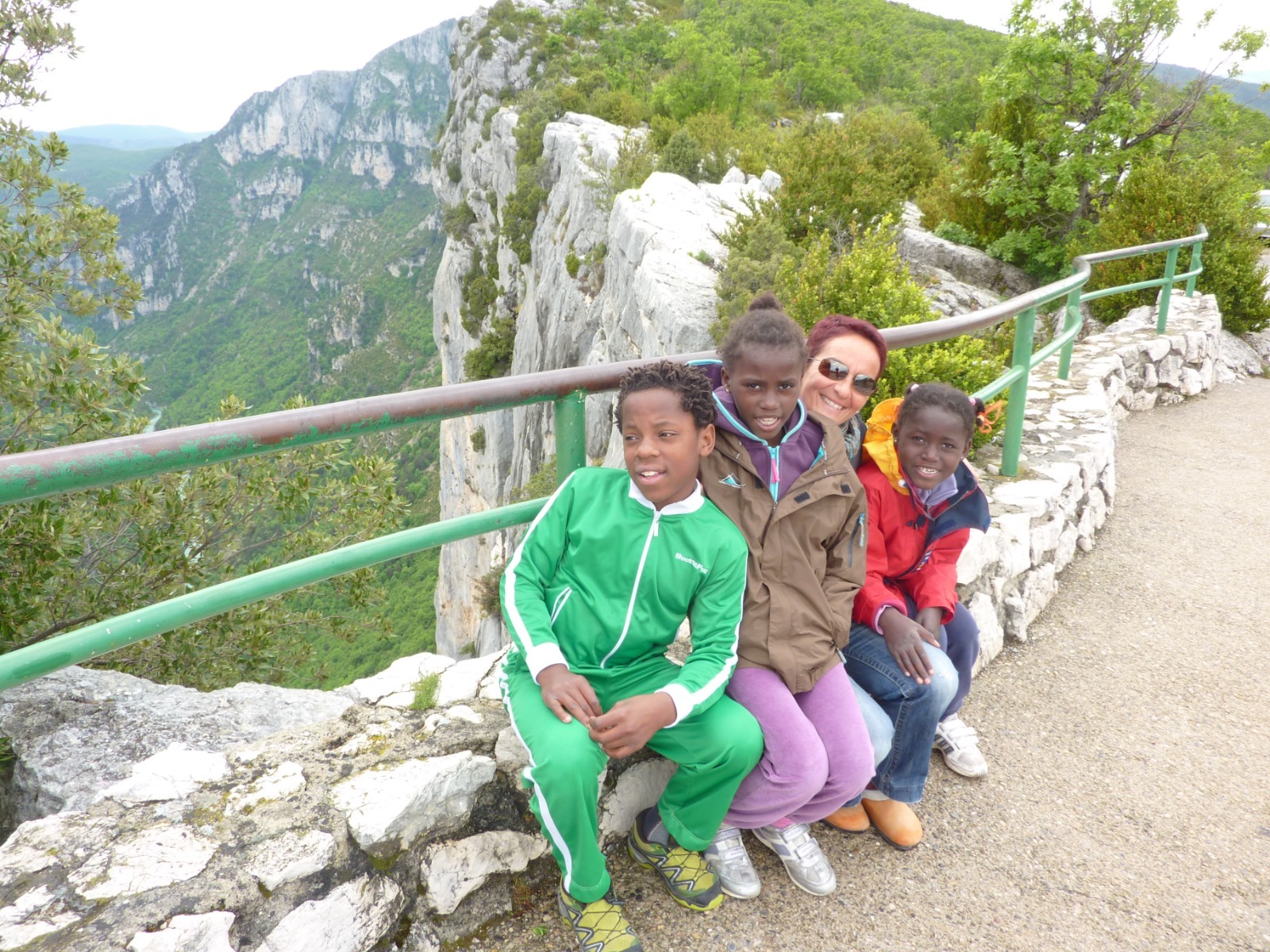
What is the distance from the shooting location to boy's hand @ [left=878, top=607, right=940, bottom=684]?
2.05 m

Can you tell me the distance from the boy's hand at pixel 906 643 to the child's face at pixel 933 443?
0.41 m

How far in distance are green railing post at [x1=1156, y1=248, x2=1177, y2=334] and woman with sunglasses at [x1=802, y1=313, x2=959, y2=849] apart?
7150mm

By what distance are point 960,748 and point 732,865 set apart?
1040 mm

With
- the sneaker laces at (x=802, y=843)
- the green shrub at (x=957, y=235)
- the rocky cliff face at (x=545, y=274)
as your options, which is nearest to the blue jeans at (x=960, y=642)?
the sneaker laces at (x=802, y=843)

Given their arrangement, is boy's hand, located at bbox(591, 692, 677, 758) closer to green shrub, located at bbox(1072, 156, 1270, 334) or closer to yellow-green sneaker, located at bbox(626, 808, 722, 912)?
yellow-green sneaker, located at bbox(626, 808, 722, 912)

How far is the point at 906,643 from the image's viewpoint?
81.1 inches

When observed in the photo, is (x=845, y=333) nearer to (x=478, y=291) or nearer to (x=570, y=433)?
(x=570, y=433)

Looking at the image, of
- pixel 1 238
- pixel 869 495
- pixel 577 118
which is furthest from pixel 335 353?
pixel 869 495

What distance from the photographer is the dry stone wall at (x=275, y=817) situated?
1299mm

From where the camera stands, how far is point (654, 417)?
5.64 feet

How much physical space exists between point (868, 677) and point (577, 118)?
21.4 metres

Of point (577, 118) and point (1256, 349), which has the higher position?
point (577, 118)

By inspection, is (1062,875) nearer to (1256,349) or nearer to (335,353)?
(1256,349)

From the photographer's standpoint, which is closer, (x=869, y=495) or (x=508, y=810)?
(x=508, y=810)
